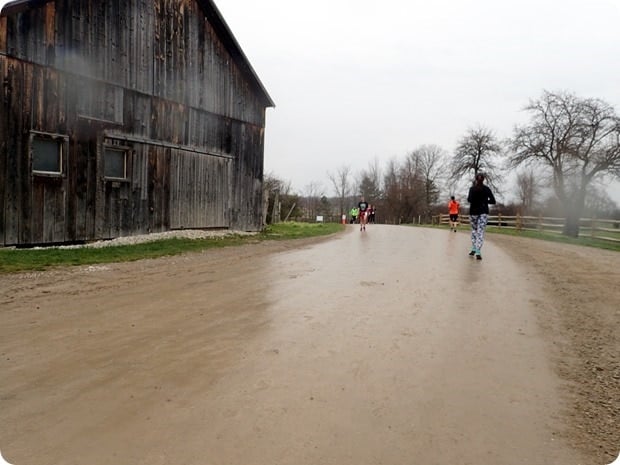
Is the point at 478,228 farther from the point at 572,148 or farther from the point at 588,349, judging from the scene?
the point at 572,148

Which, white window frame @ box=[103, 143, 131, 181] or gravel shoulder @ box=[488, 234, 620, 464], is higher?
white window frame @ box=[103, 143, 131, 181]

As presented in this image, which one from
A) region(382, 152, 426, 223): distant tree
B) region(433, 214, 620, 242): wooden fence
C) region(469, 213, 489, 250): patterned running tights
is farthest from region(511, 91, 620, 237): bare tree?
region(382, 152, 426, 223): distant tree

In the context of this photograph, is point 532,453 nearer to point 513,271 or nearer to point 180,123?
point 513,271

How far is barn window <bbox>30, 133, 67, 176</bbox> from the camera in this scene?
A: 39.3 ft

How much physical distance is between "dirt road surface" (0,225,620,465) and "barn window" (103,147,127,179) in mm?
7240

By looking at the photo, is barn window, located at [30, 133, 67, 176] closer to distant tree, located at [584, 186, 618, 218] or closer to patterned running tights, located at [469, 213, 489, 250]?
patterned running tights, located at [469, 213, 489, 250]

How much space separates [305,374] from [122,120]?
42.4 feet

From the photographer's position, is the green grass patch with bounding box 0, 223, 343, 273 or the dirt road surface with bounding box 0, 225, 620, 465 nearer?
the dirt road surface with bounding box 0, 225, 620, 465

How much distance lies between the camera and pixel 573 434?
2959 mm

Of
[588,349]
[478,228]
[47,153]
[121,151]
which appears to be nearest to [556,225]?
[478,228]

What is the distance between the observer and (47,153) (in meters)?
12.3

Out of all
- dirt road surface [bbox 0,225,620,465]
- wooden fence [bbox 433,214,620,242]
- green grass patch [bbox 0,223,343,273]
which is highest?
wooden fence [bbox 433,214,620,242]

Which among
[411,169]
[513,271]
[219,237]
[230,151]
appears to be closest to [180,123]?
[230,151]

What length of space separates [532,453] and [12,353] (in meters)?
4.37
